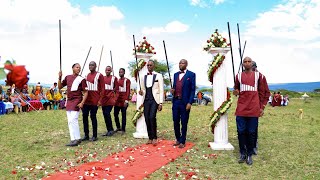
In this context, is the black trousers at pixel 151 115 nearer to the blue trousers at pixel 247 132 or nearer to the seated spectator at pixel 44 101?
the blue trousers at pixel 247 132

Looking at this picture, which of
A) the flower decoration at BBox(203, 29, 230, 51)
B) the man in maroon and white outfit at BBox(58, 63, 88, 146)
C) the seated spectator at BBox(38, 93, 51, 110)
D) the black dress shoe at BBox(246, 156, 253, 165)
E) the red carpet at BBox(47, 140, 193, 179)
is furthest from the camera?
the seated spectator at BBox(38, 93, 51, 110)

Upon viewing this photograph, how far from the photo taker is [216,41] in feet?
28.3

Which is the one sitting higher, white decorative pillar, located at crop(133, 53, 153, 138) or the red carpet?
white decorative pillar, located at crop(133, 53, 153, 138)

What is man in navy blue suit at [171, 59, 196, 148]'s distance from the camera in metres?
8.81

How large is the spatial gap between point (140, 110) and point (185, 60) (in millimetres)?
2500

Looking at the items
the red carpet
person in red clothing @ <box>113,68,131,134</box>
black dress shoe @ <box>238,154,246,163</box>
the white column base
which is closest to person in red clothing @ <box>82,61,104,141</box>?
person in red clothing @ <box>113,68,131,134</box>

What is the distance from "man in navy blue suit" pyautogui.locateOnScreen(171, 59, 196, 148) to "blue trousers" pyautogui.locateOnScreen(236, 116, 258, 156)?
1603 mm

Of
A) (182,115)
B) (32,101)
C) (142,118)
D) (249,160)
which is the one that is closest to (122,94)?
(142,118)

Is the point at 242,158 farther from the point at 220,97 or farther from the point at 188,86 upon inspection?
the point at 188,86

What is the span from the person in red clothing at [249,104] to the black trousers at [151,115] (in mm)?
2535

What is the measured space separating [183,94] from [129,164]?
254 centimetres

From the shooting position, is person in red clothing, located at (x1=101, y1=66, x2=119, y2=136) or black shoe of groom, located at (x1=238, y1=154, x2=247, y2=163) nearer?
black shoe of groom, located at (x1=238, y1=154, x2=247, y2=163)

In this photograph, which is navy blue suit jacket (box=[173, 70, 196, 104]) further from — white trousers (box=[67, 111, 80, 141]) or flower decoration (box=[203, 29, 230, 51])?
white trousers (box=[67, 111, 80, 141])

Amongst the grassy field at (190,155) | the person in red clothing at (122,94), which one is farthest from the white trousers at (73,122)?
the person in red clothing at (122,94)
